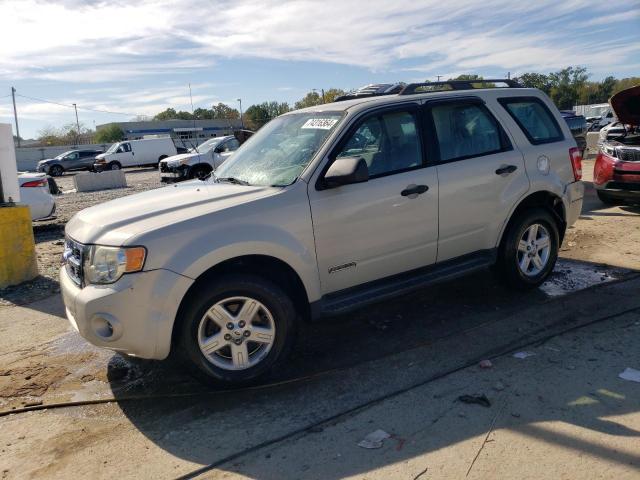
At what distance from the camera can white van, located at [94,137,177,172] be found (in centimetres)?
3416

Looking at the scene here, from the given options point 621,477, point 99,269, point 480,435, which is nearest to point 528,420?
point 480,435

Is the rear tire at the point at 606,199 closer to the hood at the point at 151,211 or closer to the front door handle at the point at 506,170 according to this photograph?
the front door handle at the point at 506,170

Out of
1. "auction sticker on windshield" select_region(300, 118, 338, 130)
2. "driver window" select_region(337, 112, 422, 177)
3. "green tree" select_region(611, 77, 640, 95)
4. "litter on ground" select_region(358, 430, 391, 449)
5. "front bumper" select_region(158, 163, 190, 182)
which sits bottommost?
→ "litter on ground" select_region(358, 430, 391, 449)

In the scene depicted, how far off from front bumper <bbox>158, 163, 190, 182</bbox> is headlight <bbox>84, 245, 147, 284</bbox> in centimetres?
1518

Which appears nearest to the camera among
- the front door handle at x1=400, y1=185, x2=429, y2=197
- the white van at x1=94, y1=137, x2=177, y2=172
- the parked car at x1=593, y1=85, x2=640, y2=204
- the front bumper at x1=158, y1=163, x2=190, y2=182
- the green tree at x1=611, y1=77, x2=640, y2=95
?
the front door handle at x1=400, y1=185, x2=429, y2=197

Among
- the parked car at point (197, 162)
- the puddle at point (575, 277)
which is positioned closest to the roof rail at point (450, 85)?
the puddle at point (575, 277)

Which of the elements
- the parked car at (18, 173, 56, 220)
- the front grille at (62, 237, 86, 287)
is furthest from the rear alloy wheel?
the front grille at (62, 237, 86, 287)

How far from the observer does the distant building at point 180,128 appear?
274 ft

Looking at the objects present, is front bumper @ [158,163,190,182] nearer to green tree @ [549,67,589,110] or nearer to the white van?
the white van

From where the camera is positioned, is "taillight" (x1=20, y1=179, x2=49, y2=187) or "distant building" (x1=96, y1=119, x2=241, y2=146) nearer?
"taillight" (x1=20, y1=179, x2=49, y2=187)

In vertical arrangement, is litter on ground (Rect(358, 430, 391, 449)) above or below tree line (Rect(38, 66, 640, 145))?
below

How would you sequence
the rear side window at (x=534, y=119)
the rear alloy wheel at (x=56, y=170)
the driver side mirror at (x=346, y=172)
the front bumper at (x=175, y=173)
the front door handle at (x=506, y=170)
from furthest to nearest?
1. the rear alloy wheel at (x=56, y=170)
2. the front bumper at (x=175, y=173)
3. the rear side window at (x=534, y=119)
4. the front door handle at (x=506, y=170)
5. the driver side mirror at (x=346, y=172)

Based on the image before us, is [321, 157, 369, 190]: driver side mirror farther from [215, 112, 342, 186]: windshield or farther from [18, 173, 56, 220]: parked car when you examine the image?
[18, 173, 56, 220]: parked car

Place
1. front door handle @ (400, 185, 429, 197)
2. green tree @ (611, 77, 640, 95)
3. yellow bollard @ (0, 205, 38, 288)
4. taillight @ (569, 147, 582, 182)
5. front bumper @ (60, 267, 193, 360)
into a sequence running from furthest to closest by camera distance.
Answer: green tree @ (611, 77, 640, 95)
yellow bollard @ (0, 205, 38, 288)
taillight @ (569, 147, 582, 182)
front door handle @ (400, 185, 429, 197)
front bumper @ (60, 267, 193, 360)
